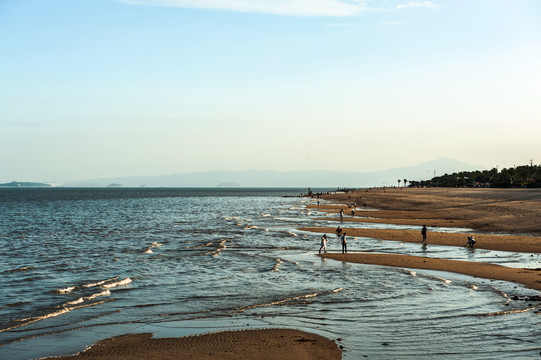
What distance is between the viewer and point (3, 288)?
24969 millimetres

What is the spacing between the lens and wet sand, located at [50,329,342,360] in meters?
14.5

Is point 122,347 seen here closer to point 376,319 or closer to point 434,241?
point 376,319

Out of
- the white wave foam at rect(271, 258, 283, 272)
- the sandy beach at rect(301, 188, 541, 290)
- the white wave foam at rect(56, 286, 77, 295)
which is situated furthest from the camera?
the white wave foam at rect(271, 258, 283, 272)

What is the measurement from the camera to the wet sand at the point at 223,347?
47.6 feet

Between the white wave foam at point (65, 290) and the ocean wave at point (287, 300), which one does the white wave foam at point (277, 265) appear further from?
the white wave foam at point (65, 290)

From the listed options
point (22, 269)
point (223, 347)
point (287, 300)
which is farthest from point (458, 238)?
point (22, 269)

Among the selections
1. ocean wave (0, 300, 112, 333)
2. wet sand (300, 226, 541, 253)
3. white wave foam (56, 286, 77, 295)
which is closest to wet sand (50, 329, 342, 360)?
ocean wave (0, 300, 112, 333)

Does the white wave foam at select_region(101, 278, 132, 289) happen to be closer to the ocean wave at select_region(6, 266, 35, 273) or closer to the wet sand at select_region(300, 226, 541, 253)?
the ocean wave at select_region(6, 266, 35, 273)

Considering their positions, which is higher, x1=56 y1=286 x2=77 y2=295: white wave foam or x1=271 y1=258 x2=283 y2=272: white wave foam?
x1=271 y1=258 x2=283 y2=272: white wave foam

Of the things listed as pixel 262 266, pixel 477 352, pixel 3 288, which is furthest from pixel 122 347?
pixel 262 266

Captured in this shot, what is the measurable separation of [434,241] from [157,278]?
27.0 m

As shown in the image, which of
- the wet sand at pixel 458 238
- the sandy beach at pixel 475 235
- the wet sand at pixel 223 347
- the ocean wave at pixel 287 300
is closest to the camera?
the wet sand at pixel 223 347

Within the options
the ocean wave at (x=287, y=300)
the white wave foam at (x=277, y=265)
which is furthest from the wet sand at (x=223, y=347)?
the white wave foam at (x=277, y=265)

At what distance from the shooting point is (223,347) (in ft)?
50.2
